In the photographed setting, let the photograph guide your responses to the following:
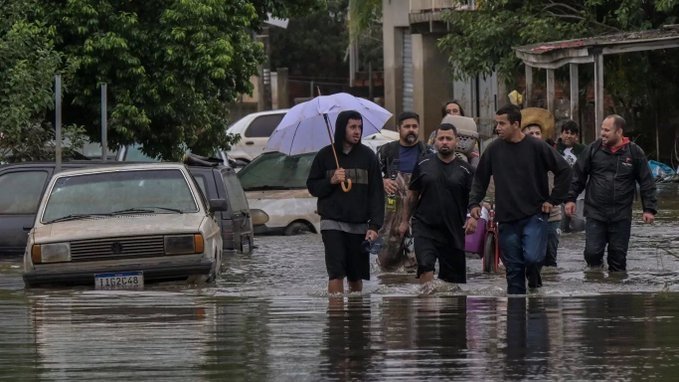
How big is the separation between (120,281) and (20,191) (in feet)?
12.4

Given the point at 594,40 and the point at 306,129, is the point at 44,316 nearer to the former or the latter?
the point at 306,129

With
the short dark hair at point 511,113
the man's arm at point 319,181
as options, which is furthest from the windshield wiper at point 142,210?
the short dark hair at point 511,113

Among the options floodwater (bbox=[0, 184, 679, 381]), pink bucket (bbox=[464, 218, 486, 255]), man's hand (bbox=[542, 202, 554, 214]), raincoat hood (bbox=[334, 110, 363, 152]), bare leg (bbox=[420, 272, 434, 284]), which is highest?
raincoat hood (bbox=[334, 110, 363, 152])

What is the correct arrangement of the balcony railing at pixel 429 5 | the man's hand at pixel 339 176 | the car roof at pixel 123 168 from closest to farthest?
the man's hand at pixel 339 176
the car roof at pixel 123 168
the balcony railing at pixel 429 5

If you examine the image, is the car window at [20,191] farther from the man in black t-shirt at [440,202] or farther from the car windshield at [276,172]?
the car windshield at [276,172]

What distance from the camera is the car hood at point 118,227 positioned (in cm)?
1491

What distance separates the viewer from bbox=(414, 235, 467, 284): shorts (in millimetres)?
14281

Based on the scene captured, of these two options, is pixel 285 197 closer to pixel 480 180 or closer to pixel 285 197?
pixel 285 197

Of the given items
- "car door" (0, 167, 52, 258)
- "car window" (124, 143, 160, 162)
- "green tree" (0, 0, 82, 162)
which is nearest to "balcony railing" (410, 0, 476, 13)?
"car window" (124, 143, 160, 162)

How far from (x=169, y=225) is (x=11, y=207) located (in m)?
3.72

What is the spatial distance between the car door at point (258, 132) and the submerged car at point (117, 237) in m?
21.8

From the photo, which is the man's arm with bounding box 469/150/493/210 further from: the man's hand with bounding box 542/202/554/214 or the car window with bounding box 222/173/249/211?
the car window with bounding box 222/173/249/211

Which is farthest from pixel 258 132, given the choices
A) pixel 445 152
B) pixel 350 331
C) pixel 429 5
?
pixel 350 331

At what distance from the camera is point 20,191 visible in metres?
18.3
